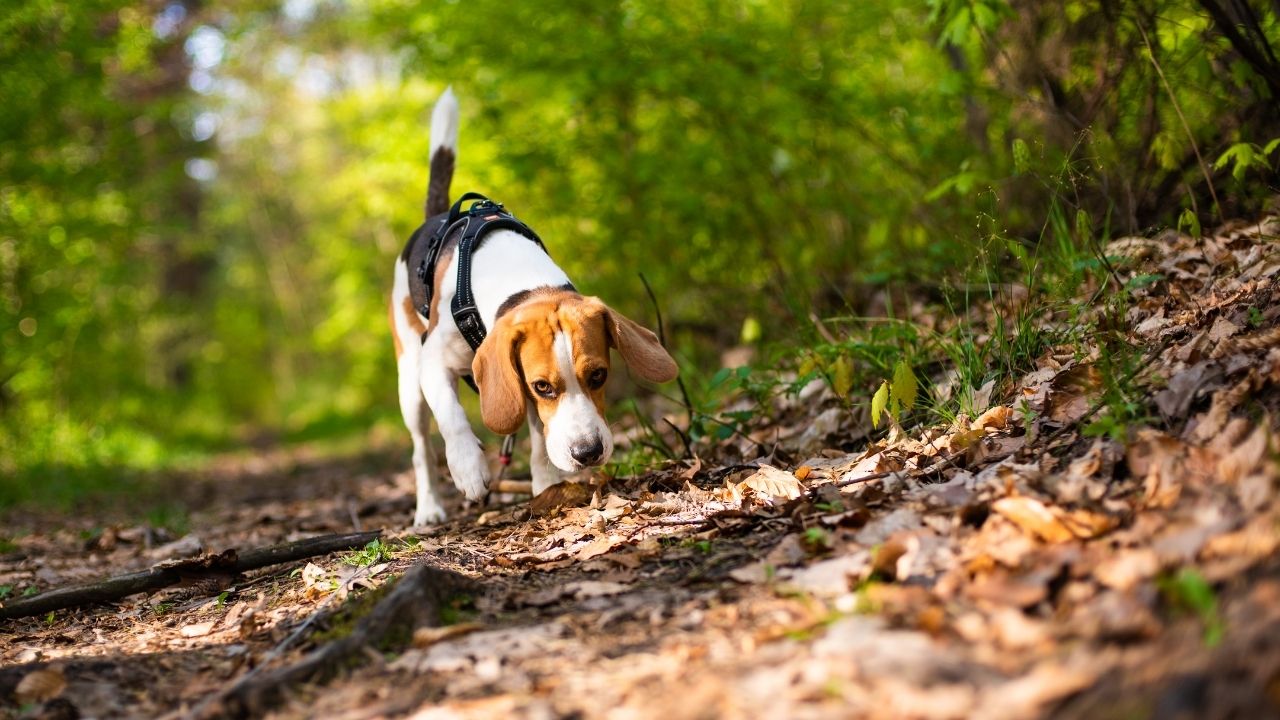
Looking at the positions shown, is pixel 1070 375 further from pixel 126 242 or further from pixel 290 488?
pixel 126 242

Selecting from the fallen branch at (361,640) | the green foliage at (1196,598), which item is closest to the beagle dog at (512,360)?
→ the fallen branch at (361,640)

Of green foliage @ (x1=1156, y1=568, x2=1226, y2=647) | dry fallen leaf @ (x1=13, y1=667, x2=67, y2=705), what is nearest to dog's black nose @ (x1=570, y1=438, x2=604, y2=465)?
dry fallen leaf @ (x1=13, y1=667, x2=67, y2=705)

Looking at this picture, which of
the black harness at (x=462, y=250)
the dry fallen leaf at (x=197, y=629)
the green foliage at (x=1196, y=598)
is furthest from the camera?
the black harness at (x=462, y=250)

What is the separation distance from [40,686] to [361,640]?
2.76 ft

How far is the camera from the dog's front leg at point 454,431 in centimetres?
417

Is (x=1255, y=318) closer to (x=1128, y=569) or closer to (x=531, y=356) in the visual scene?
(x=1128, y=569)

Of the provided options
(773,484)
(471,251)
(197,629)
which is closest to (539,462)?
(471,251)

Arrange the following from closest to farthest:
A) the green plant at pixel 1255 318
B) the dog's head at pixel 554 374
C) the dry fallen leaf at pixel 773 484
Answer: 1. the green plant at pixel 1255 318
2. the dry fallen leaf at pixel 773 484
3. the dog's head at pixel 554 374

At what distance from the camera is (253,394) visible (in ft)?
84.3

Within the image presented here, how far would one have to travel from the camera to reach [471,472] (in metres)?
4.18

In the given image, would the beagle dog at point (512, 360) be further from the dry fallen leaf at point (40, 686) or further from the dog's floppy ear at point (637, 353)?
the dry fallen leaf at point (40, 686)

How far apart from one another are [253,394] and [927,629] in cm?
2579

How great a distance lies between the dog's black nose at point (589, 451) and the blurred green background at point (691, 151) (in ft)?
5.23

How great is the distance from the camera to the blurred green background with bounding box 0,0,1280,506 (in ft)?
16.8
